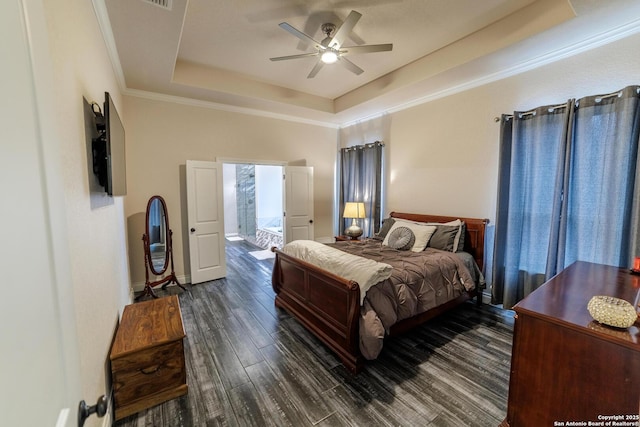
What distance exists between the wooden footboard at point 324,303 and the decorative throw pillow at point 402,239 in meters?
1.37

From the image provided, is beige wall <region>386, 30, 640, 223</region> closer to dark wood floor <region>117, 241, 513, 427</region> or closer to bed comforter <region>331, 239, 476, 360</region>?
bed comforter <region>331, 239, 476, 360</region>

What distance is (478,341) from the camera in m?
2.62

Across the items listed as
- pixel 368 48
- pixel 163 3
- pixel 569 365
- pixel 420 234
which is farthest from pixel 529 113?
pixel 163 3

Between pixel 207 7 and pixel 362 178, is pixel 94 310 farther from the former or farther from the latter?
pixel 362 178

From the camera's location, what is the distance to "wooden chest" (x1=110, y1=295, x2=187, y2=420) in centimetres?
179

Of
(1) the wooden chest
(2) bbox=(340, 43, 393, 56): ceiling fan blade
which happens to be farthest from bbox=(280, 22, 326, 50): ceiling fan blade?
(1) the wooden chest

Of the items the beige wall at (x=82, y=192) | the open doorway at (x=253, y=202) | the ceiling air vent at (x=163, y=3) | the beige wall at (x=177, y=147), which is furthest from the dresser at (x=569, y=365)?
the open doorway at (x=253, y=202)

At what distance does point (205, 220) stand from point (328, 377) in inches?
119

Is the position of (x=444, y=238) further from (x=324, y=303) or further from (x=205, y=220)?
(x=205, y=220)

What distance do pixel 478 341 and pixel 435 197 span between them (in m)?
2.04

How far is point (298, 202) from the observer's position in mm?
5176

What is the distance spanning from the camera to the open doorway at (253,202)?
7274mm

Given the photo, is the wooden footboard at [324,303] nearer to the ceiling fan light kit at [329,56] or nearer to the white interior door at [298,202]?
the white interior door at [298,202]

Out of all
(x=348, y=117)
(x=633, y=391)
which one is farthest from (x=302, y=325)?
(x=348, y=117)
